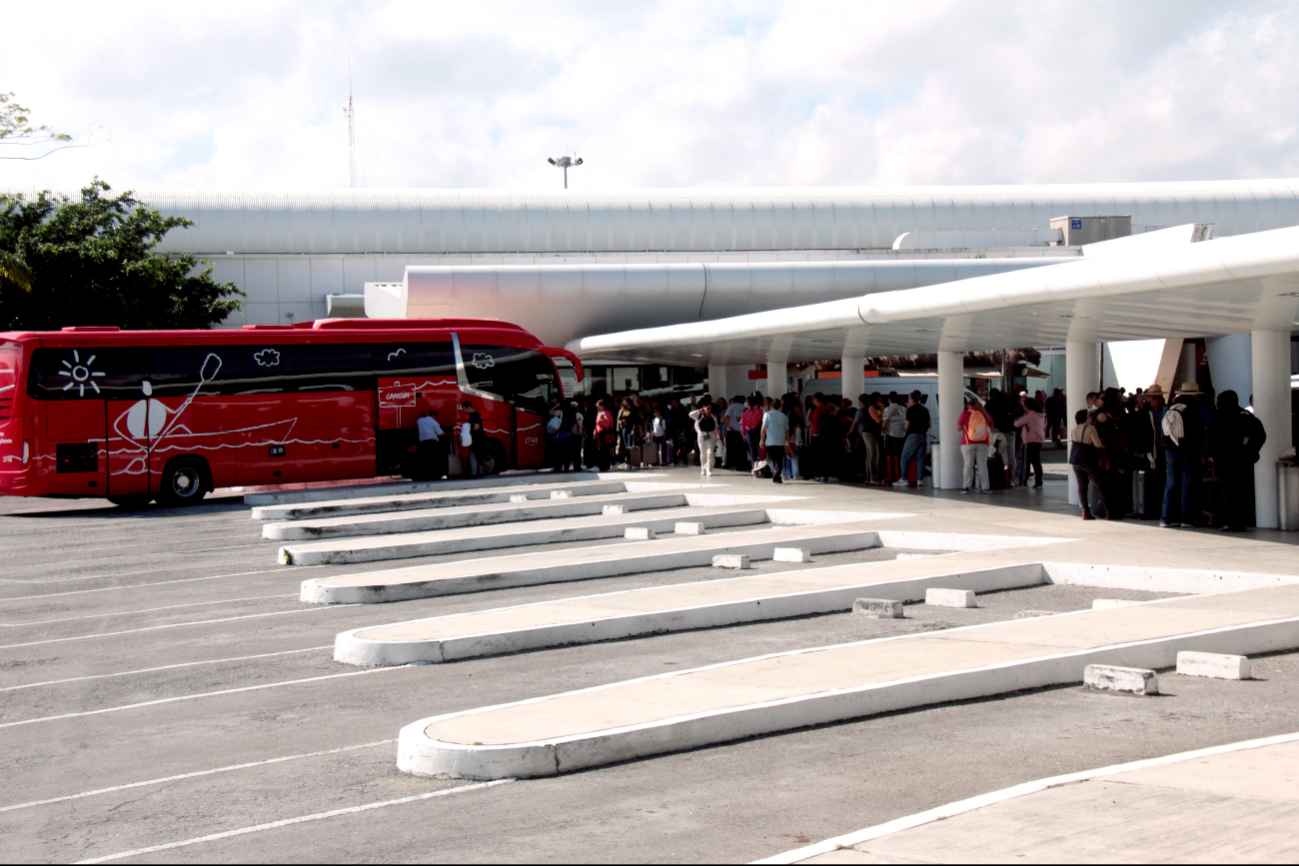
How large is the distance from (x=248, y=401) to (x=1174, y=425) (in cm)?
1633

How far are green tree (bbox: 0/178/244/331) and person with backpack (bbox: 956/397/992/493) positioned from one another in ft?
77.9

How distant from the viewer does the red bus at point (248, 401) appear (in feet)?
70.5

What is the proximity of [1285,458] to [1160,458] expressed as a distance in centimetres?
171

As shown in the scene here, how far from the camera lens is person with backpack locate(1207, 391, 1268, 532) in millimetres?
13984

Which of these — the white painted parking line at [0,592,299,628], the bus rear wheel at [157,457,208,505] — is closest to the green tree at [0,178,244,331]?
the bus rear wheel at [157,457,208,505]

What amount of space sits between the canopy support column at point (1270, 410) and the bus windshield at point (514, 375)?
15140mm

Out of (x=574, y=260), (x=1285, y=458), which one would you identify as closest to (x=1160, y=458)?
(x=1285, y=458)

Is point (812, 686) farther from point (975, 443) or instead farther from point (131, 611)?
point (975, 443)

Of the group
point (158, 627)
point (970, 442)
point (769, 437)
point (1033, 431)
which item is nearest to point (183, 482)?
point (769, 437)

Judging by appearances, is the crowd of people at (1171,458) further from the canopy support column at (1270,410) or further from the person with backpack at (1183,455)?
the canopy support column at (1270,410)

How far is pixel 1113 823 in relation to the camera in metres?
4.77

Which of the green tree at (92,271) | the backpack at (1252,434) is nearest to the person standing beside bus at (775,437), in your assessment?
the backpack at (1252,434)

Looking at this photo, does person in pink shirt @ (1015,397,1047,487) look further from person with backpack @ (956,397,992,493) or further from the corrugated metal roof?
the corrugated metal roof

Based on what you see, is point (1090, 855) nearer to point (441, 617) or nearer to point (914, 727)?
point (914, 727)
